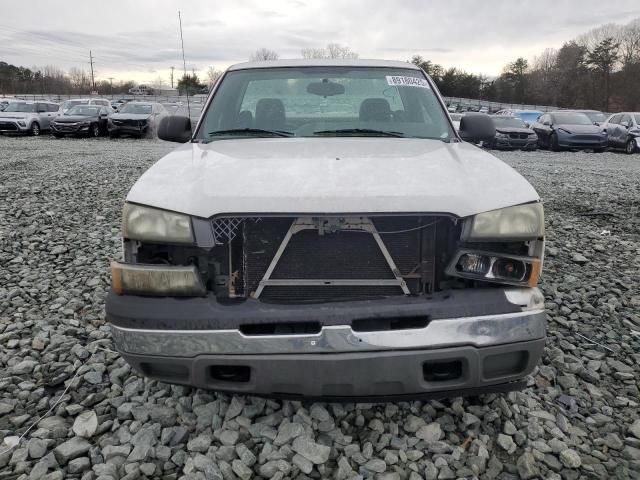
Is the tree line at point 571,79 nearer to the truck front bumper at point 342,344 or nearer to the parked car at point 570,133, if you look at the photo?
the parked car at point 570,133

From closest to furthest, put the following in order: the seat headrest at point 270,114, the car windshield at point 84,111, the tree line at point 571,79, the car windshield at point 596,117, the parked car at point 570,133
Result: the seat headrest at point 270,114
the parked car at point 570,133
the car windshield at point 596,117
the car windshield at point 84,111
the tree line at point 571,79

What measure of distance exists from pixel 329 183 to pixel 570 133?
58.7 feet

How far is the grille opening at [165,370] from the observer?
2036 mm

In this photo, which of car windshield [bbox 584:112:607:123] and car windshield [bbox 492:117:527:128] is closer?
car windshield [bbox 492:117:527:128]

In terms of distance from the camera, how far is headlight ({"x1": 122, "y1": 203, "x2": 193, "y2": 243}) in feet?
6.71

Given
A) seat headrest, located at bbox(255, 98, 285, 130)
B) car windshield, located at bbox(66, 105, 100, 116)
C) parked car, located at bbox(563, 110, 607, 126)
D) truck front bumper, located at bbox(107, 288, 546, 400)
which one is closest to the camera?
truck front bumper, located at bbox(107, 288, 546, 400)

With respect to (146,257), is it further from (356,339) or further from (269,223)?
(356,339)

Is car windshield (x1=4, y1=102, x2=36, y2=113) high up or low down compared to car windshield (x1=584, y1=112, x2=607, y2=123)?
up

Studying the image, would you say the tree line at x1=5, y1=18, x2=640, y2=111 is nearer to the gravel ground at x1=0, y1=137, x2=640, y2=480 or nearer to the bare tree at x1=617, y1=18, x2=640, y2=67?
the bare tree at x1=617, y1=18, x2=640, y2=67

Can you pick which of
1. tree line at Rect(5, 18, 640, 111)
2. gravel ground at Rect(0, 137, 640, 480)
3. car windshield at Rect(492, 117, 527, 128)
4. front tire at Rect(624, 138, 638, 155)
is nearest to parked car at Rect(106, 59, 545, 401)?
gravel ground at Rect(0, 137, 640, 480)

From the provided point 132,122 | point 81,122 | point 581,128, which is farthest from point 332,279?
point 81,122

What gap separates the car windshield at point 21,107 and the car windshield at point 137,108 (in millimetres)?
4284

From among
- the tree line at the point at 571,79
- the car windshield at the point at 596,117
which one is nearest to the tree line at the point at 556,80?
the tree line at the point at 571,79

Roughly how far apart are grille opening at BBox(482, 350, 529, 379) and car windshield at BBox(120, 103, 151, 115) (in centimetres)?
2071
